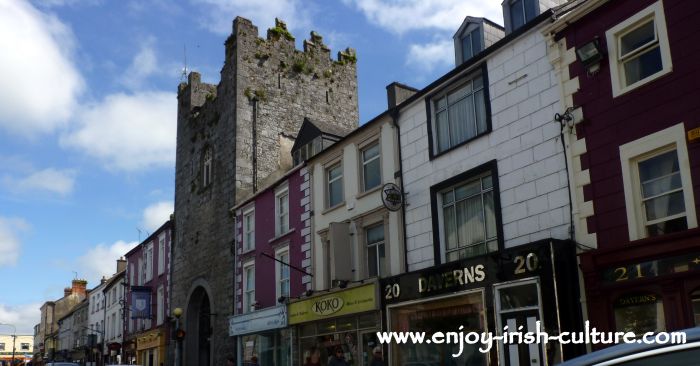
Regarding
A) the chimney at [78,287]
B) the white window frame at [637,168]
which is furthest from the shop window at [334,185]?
the chimney at [78,287]

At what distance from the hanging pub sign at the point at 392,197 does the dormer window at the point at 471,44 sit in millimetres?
3977

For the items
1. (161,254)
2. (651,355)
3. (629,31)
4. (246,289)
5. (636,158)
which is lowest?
(651,355)

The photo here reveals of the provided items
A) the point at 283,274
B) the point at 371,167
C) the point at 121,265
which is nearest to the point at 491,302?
the point at 371,167

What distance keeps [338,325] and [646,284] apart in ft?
32.2

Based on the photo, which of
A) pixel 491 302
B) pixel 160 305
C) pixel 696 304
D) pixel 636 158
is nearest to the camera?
pixel 696 304

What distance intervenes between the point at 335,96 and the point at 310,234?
12.7 m

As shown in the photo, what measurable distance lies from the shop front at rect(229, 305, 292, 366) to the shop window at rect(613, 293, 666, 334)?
11876 millimetres

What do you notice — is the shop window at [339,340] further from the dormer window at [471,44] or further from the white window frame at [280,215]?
the dormer window at [471,44]

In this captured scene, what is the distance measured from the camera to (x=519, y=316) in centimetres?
1387

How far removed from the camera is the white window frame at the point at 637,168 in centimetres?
1137

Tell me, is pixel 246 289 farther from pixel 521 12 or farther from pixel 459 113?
pixel 521 12

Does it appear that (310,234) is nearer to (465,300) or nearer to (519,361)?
(465,300)

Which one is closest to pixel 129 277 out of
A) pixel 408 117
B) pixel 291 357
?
pixel 291 357

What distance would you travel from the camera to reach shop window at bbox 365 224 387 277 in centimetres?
1875
